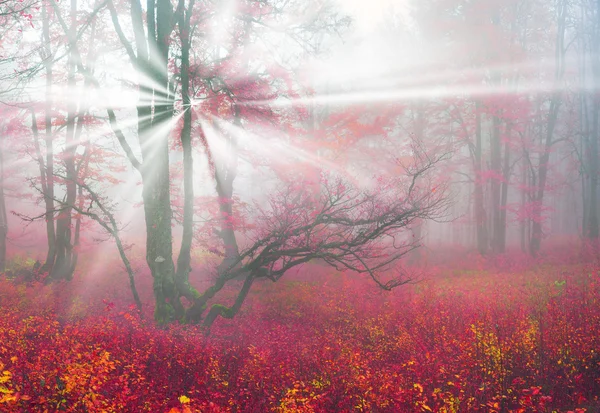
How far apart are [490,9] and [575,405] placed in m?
18.0

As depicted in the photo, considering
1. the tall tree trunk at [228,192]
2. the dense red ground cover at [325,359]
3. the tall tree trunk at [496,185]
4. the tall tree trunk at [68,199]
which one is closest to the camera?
the dense red ground cover at [325,359]

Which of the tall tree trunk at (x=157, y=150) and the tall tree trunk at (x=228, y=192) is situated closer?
the tall tree trunk at (x=157, y=150)

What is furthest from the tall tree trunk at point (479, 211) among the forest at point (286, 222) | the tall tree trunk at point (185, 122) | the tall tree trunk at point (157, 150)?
→ the tall tree trunk at point (157, 150)

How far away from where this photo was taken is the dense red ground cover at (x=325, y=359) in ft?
16.3

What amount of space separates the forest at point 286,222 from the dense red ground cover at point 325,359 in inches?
2.3

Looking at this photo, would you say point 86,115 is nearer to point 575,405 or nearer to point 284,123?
point 284,123

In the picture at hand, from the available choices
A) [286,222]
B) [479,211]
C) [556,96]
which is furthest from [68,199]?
[556,96]

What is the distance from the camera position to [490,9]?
1809 cm

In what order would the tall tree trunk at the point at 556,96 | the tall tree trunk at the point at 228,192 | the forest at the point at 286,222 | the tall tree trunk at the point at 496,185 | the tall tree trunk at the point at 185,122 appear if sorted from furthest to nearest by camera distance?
the tall tree trunk at the point at 496,185
the tall tree trunk at the point at 556,96
the tall tree trunk at the point at 228,192
the tall tree trunk at the point at 185,122
the forest at the point at 286,222

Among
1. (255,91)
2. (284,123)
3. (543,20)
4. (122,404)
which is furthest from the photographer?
(543,20)

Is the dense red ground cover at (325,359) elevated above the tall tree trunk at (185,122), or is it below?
below

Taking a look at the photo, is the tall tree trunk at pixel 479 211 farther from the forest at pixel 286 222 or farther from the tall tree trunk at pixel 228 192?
the tall tree trunk at pixel 228 192

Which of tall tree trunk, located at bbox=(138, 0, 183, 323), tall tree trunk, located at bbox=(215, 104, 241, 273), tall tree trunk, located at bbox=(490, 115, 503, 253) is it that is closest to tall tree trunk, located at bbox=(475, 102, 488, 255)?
tall tree trunk, located at bbox=(490, 115, 503, 253)

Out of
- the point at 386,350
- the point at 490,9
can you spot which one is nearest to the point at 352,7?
the point at 490,9
